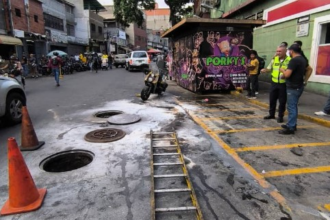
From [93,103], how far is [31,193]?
6267 mm

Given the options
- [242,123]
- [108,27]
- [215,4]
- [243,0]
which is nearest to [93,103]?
[242,123]

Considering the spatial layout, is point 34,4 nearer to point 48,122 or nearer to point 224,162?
point 48,122

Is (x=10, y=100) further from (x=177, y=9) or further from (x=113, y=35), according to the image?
(x=113, y=35)

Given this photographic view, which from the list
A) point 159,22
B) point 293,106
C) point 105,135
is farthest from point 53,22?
point 159,22

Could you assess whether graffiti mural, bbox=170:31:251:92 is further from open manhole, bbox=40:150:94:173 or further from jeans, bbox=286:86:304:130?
open manhole, bbox=40:150:94:173

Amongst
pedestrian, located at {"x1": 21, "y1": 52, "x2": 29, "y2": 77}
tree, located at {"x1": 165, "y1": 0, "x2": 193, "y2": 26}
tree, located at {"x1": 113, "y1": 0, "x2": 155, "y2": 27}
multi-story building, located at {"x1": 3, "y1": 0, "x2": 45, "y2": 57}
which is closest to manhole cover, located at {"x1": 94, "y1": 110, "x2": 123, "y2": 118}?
pedestrian, located at {"x1": 21, "y1": 52, "x2": 29, "y2": 77}

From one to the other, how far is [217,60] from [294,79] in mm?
5098

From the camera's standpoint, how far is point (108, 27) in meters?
49.1

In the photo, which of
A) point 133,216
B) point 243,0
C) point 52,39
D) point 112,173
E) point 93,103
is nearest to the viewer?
point 133,216

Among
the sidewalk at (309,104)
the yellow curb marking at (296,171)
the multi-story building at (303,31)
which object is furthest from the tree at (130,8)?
the yellow curb marking at (296,171)

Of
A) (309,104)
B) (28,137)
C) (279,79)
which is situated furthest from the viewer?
(309,104)

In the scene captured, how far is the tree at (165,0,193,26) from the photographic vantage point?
27.4 metres

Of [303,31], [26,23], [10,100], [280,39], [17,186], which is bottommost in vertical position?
[17,186]

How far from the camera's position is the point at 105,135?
5371 mm
